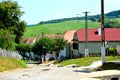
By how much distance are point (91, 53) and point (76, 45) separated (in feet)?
20.0

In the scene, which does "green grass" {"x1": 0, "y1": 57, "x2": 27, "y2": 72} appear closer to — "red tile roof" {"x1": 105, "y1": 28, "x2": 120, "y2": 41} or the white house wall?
the white house wall

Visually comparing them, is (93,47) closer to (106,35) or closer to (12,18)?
(106,35)

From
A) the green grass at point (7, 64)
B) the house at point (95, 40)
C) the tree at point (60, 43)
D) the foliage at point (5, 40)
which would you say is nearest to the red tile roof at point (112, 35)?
the house at point (95, 40)

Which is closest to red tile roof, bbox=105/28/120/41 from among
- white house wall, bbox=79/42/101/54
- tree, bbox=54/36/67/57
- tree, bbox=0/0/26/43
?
white house wall, bbox=79/42/101/54

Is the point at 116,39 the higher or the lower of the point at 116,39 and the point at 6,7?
the lower

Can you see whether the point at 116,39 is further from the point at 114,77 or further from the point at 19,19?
the point at 114,77

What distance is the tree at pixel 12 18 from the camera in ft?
308

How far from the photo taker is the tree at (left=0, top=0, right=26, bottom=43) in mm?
94000

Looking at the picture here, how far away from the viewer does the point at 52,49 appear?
11200 centimetres

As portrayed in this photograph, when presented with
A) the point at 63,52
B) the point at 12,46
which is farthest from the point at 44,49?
the point at 12,46

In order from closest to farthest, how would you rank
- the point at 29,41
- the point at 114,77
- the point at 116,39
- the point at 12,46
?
the point at 114,77
the point at 12,46
the point at 116,39
the point at 29,41

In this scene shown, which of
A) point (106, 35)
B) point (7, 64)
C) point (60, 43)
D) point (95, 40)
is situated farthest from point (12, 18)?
point (7, 64)

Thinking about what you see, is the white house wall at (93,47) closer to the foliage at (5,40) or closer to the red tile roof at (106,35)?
the red tile roof at (106,35)

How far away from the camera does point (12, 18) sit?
9481 centimetres
